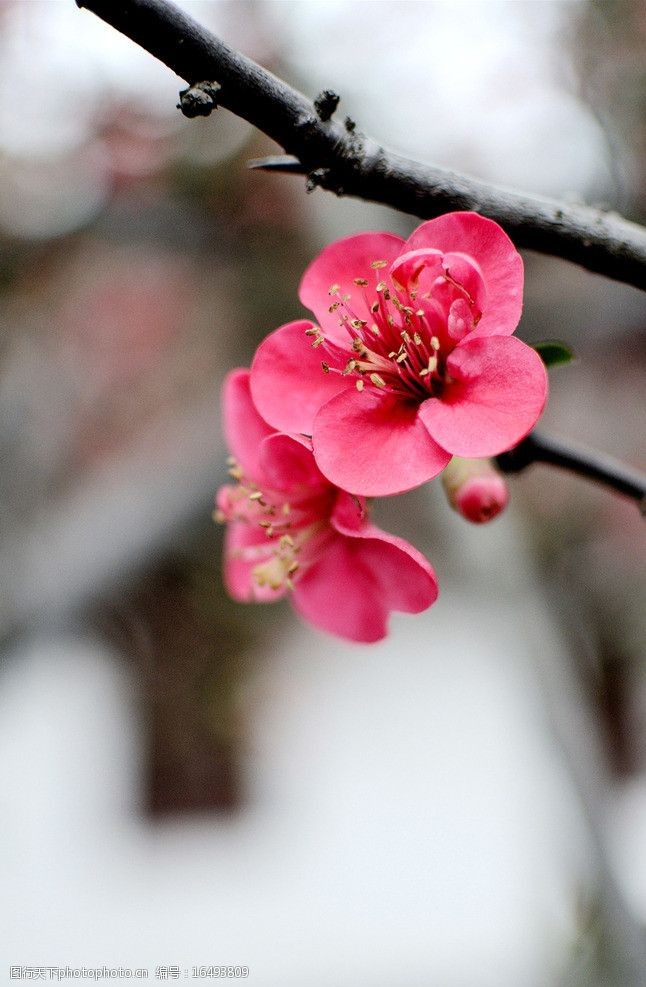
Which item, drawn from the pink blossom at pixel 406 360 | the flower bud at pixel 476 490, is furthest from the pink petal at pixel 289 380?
the flower bud at pixel 476 490

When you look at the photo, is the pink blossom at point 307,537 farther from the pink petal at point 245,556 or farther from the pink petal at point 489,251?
the pink petal at point 489,251

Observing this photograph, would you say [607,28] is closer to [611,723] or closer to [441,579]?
[441,579]

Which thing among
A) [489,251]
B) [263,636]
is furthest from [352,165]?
[263,636]

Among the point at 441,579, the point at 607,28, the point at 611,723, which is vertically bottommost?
the point at 611,723

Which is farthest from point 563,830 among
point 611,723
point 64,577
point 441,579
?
point 64,577

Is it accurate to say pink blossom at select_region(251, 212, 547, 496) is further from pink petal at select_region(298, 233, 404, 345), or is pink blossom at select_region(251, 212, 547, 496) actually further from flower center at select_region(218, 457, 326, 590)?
flower center at select_region(218, 457, 326, 590)

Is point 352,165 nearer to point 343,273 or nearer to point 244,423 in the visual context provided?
point 343,273

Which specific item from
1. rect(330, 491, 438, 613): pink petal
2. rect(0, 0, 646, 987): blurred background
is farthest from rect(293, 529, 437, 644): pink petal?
rect(0, 0, 646, 987): blurred background
